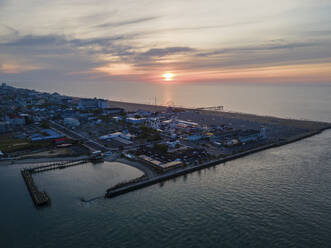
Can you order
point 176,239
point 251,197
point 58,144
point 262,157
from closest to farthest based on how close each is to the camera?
point 176,239 < point 251,197 < point 262,157 < point 58,144

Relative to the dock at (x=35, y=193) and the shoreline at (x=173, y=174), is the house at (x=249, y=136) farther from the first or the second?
the dock at (x=35, y=193)

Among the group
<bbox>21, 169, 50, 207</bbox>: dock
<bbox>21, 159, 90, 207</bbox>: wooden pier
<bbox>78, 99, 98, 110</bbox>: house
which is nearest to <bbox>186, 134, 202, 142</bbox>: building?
<bbox>21, 159, 90, 207</bbox>: wooden pier

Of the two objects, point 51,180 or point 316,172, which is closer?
point 51,180

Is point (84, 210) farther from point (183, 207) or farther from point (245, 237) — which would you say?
point (245, 237)

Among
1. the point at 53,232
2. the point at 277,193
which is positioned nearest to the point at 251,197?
the point at 277,193

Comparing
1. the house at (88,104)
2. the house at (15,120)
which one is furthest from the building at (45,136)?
the house at (88,104)

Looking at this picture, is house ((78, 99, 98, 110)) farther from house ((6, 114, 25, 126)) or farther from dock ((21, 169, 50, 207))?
dock ((21, 169, 50, 207))
